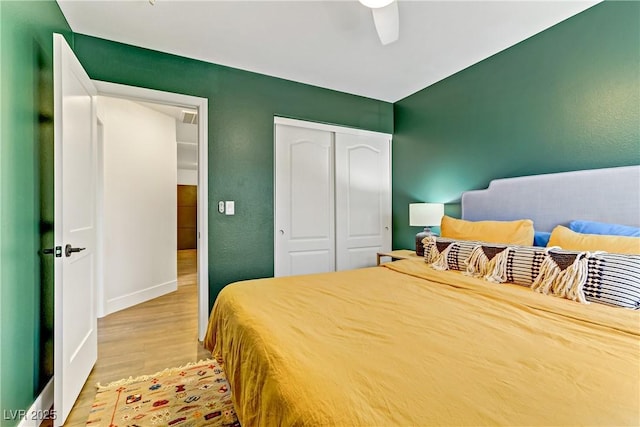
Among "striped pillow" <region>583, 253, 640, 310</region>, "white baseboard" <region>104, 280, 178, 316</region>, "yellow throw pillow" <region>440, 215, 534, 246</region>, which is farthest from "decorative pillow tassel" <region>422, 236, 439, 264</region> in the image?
"white baseboard" <region>104, 280, 178, 316</region>

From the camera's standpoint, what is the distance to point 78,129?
1.93 meters

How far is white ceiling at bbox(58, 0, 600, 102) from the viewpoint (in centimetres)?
212

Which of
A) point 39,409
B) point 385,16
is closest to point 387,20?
point 385,16

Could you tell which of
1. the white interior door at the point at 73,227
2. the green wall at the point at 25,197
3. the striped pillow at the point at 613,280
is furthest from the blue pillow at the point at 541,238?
the green wall at the point at 25,197

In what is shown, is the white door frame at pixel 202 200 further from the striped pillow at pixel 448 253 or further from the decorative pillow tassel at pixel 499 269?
the decorative pillow tassel at pixel 499 269

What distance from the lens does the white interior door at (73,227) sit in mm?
1584

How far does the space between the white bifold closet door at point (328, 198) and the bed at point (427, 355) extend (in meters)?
1.55

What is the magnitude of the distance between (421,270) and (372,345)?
1251 mm

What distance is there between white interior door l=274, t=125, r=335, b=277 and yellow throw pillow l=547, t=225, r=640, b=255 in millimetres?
2151

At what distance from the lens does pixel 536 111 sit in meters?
2.48

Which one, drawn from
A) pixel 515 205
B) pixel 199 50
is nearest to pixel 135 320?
pixel 199 50

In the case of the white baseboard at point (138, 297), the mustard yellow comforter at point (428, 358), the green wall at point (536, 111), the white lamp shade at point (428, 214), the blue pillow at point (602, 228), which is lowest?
the white baseboard at point (138, 297)

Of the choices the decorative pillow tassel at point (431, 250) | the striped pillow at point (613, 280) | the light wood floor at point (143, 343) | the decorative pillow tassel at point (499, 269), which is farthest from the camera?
the decorative pillow tassel at point (431, 250)

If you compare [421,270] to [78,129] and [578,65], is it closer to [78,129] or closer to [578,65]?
[578,65]
